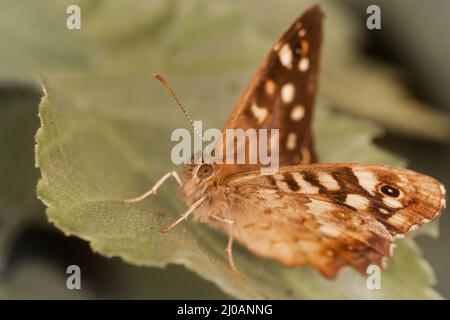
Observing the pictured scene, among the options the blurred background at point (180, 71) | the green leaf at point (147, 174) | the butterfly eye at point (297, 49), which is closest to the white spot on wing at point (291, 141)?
the green leaf at point (147, 174)

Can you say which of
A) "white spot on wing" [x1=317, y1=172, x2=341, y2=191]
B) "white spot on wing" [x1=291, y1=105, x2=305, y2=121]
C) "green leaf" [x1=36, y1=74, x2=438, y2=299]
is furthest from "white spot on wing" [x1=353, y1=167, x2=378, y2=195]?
"white spot on wing" [x1=291, y1=105, x2=305, y2=121]

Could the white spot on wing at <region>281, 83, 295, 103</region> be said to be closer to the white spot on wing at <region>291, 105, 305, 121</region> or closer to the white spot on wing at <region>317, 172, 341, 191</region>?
the white spot on wing at <region>291, 105, 305, 121</region>

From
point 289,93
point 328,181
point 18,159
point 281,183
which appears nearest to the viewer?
point 328,181

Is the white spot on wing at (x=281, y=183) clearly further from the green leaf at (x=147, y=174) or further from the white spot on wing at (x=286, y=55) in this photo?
the white spot on wing at (x=286, y=55)

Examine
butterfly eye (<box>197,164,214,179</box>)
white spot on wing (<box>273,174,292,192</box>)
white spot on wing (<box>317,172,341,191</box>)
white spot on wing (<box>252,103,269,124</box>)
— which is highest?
white spot on wing (<box>252,103,269,124</box>)

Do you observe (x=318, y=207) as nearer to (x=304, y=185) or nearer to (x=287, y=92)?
(x=304, y=185)

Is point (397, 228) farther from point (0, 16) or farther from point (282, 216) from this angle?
point (0, 16)

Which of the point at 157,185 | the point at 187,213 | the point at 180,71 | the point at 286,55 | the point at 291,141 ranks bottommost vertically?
the point at 187,213

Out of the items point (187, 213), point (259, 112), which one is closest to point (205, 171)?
point (187, 213)
